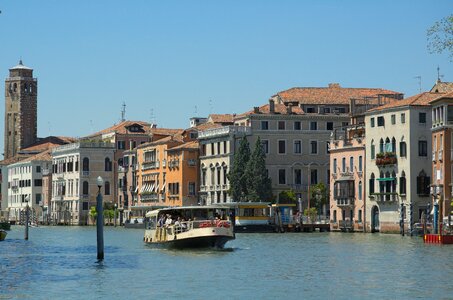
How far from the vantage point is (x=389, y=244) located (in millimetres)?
61969

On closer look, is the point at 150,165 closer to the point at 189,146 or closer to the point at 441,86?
the point at 189,146

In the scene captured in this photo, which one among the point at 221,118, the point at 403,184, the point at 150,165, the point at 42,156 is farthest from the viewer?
the point at 42,156

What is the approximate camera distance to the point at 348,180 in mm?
87312

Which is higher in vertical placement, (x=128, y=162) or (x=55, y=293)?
(x=128, y=162)

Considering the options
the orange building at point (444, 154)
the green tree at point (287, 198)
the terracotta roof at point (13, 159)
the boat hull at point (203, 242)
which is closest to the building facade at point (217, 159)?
the green tree at point (287, 198)

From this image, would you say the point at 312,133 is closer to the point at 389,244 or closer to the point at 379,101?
the point at 379,101

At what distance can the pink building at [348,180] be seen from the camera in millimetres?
85625

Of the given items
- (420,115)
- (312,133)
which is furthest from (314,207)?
(420,115)

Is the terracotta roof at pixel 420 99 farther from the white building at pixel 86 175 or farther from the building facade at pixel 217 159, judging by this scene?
the white building at pixel 86 175

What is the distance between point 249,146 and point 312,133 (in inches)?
188

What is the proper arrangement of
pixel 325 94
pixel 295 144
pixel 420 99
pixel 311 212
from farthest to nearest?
pixel 325 94, pixel 295 144, pixel 311 212, pixel 420 99

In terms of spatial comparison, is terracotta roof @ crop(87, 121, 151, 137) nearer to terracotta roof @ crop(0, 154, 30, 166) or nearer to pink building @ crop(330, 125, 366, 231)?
terracotta roof @ crop(0, 154, 30, 166)

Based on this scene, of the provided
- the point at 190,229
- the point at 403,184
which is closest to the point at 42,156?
the point at 403,184

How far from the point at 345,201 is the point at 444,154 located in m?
15.6
